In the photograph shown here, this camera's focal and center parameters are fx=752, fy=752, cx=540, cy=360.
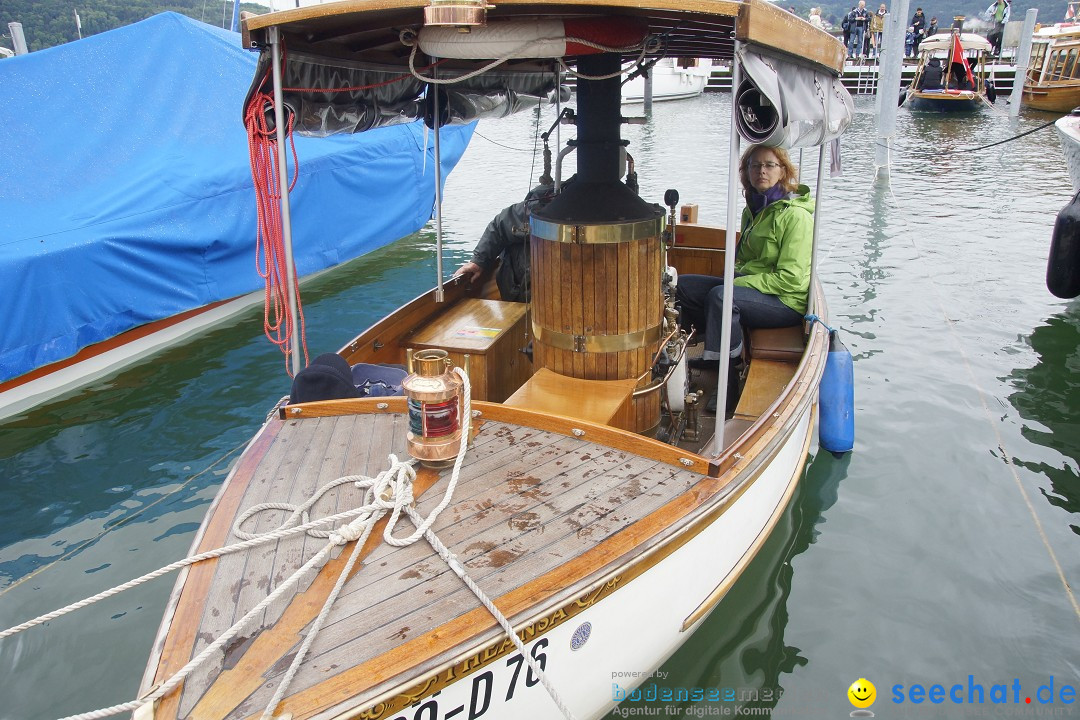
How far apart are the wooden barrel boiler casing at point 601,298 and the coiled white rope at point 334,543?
102 centimetres

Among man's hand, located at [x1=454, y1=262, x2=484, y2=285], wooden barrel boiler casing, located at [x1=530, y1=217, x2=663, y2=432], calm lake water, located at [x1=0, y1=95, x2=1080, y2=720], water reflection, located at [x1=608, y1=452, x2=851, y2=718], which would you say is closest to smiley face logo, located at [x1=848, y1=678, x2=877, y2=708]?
calm lake water, located at [x1=0, y1=95, x2=1080, y2=720]

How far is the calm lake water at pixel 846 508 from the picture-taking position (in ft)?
11.7

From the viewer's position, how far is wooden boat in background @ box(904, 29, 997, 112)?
23.9 meters

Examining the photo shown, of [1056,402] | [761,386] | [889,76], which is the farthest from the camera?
[889,76]

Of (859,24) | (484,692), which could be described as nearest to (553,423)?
(484,692)

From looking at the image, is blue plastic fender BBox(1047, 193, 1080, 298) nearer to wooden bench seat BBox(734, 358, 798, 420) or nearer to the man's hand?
wooden bench seat BBox(734, 358, 798, 420)

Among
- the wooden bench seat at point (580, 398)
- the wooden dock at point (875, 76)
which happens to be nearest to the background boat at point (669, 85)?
the wooden dock at point (875, 76)

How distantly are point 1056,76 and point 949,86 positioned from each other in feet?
12.6

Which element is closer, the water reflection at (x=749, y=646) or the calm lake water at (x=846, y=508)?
the water reflection at (x=749, y=646)

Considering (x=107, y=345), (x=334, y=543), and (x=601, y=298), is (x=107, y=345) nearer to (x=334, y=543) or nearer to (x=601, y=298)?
(x=601, y=298)

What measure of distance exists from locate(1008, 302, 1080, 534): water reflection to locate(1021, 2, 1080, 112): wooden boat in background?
18.7m

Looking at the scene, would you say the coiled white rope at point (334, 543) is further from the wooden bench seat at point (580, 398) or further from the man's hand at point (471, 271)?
the man's hand at point (471, 271)

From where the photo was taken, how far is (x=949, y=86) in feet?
87.1

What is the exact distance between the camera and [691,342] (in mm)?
5699
